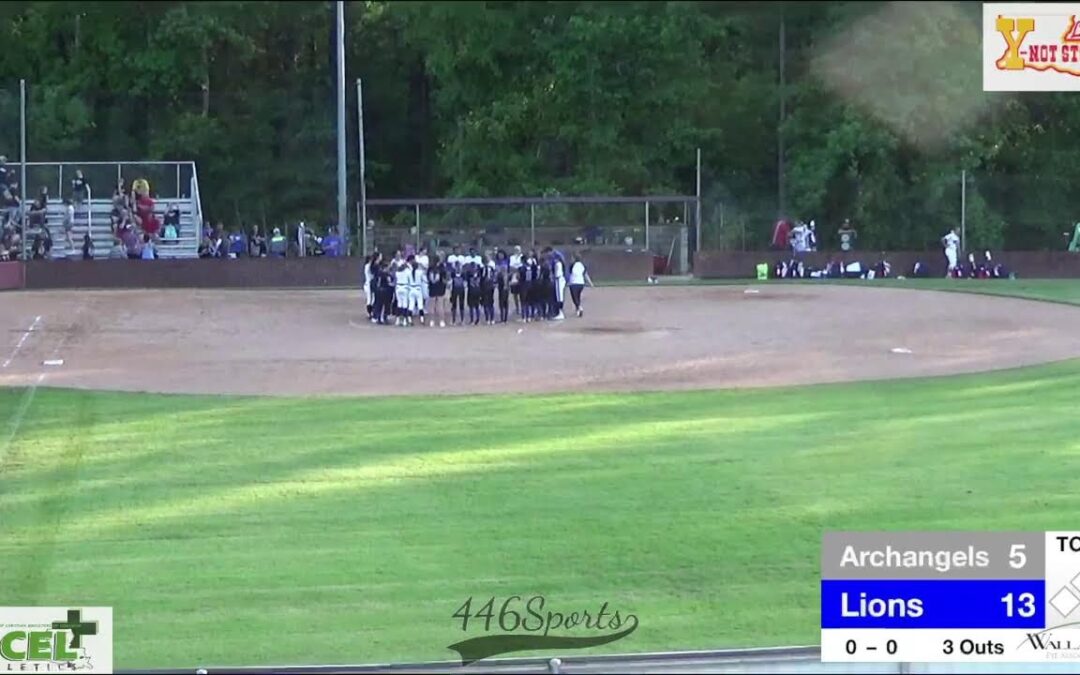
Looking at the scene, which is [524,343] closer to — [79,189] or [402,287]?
[402,287]

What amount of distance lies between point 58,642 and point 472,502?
24.7 ft

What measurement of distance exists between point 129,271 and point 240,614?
27.6 meters

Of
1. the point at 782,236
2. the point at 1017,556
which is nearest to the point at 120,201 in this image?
the point at 782,236

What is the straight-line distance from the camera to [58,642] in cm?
660

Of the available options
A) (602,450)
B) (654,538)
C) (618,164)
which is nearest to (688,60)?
(618,164)

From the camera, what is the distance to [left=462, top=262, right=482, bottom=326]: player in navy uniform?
28911 millimetres

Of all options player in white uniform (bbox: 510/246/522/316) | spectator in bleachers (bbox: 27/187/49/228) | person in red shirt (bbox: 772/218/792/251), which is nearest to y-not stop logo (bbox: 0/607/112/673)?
player in white uniform (bbox: 510/246/522/316)

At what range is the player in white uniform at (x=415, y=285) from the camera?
28812 mm

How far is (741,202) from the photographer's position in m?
43.9

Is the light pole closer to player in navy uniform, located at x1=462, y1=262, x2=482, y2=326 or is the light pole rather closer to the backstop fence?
the backstop fence

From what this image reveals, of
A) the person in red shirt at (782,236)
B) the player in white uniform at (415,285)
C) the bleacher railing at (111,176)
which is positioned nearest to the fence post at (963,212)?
the person in red shirt at (782,236)

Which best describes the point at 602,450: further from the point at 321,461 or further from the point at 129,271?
the point at 129,271

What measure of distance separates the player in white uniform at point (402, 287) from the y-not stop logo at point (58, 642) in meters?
21.6

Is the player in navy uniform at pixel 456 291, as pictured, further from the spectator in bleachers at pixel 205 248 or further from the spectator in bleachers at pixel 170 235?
the spectator in bleachers at pixel 170 235
